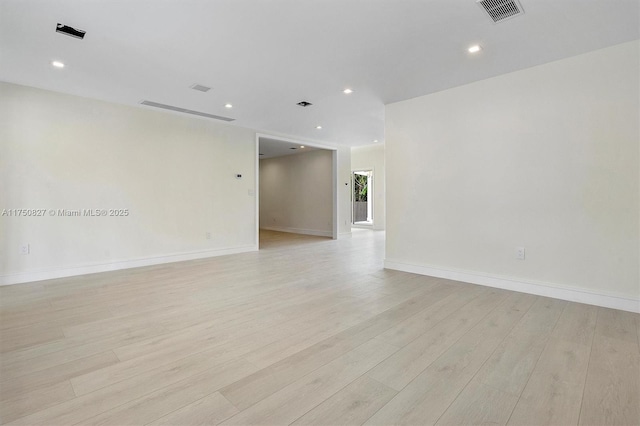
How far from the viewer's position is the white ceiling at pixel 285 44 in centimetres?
231

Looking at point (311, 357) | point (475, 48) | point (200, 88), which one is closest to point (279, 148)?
point (200, 88)

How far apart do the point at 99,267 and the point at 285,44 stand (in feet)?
13.2

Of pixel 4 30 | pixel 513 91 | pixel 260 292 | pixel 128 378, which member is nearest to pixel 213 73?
pixel 4 30

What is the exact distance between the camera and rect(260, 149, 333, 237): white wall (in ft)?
29.0

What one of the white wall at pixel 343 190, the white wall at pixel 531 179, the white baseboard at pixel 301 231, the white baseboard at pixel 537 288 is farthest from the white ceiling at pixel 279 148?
the white baseboard at pixel 537 288

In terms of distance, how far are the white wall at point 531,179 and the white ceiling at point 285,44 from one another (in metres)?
0.29

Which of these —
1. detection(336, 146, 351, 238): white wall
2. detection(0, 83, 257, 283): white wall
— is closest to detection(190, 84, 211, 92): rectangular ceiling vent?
detection(0, 83, 257, 283): white wall

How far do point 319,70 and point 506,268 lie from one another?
312cm

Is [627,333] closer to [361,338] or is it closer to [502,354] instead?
[502,354]

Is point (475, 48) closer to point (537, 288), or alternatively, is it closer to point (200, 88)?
point (537, 288)

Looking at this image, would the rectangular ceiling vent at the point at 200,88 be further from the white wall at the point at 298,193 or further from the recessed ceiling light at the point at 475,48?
the white wall at the point at 298,193

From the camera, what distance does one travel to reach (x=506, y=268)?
11.8 feet

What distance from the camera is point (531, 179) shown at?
3.39 m

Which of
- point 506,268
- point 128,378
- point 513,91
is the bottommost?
point 128,378
